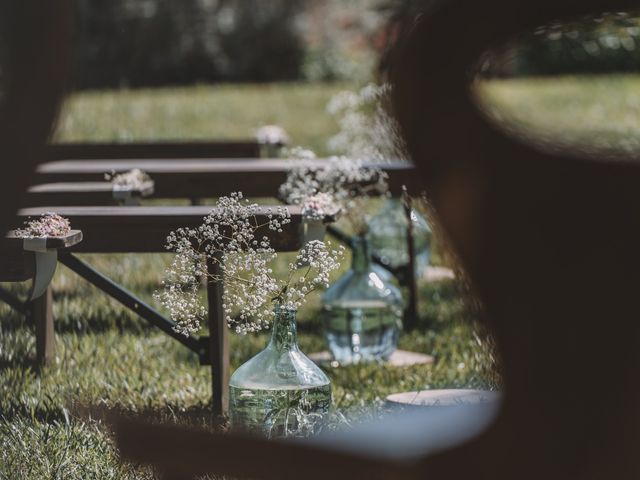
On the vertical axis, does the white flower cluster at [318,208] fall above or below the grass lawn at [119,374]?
Result: above

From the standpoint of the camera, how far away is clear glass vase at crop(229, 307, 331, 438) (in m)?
2.96

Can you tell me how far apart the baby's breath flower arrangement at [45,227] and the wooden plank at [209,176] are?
1.65m

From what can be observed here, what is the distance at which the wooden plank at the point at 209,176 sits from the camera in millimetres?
4762

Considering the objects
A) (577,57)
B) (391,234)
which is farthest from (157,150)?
(577,57)

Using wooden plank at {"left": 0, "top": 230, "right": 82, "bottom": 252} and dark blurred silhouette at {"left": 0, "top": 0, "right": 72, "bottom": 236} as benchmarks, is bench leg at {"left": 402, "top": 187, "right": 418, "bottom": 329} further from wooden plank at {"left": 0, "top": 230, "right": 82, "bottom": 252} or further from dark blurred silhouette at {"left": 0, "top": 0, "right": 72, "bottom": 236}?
dark blurred silhouette at {"left": 0, "top": 0, "right": 72, "bottom": 236}

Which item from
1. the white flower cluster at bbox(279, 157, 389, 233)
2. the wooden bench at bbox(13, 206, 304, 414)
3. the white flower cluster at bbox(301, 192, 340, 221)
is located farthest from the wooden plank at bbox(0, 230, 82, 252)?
the white flower cluster at bbox(279, 157, 389, 233)

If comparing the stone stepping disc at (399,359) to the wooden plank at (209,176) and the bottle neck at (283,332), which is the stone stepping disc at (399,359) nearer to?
the wooden plank at (209,176)

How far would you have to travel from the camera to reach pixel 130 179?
185 inches

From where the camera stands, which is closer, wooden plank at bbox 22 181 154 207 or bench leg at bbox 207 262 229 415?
bench leg at bbox 207 262 229 415

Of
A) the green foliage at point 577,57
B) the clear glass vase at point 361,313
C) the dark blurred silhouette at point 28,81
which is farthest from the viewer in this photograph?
the green foliage at point 577,57

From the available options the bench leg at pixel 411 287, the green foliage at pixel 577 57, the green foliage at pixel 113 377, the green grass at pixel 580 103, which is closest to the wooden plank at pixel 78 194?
the green foliage at pixel 113 377

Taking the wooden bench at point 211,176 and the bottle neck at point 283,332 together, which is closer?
the bottle neck at point 283,332

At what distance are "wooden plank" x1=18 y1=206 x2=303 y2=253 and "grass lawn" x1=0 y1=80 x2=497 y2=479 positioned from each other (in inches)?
11.4

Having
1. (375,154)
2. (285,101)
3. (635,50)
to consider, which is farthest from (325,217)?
(635,50)
